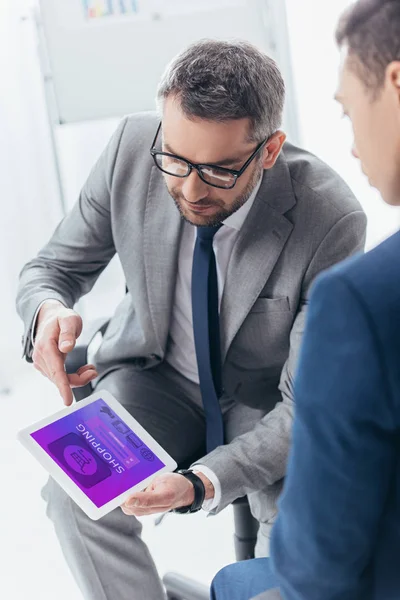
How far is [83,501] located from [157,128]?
0.77 metres

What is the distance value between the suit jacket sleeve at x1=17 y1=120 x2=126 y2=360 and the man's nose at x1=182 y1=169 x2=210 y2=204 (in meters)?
0.31

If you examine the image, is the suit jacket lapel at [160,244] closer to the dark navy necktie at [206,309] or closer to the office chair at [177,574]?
the dark navy necktie at [206,309]

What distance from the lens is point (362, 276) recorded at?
2.18 ft

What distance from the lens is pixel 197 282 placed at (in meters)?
1.58

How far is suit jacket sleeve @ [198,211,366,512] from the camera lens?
1.41 m

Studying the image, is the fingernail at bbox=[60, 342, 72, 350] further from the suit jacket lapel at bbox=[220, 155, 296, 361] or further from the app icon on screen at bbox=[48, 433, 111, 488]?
the suit jacket lapel at bbox=[220, 155, 296, 361]

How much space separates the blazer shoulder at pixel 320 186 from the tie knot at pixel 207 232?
0.57 ft

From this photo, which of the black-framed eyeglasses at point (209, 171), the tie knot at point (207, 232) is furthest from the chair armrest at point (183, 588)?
the black-framed eyeglasses at point (209, 171)

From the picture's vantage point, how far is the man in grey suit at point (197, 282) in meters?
1.38

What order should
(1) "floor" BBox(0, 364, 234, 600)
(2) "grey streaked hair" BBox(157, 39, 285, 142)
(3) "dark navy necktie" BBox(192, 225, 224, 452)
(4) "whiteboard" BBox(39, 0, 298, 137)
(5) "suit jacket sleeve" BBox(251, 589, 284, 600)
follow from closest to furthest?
(5) "suit jacket sleeve" BBox(251, 589, 284, 600) → (2) "grey streaked hair" BBox(157, 39, 285, 142) → (3) "dark navy necktie" BBox(192, 225, 224, 452) → (1) "floor" BBox(0, 364, 234, 600) → (4) "whiteboard" BBox(39, 0, 298, 137)

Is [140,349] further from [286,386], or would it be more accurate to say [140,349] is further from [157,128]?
[157,128]

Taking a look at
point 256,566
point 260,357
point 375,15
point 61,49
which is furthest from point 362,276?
point 61,49

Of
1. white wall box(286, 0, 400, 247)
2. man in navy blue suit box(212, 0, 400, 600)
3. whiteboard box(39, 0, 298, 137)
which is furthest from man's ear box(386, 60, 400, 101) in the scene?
white wall box(286, 0, 400, 247)

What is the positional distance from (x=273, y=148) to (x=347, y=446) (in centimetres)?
87
